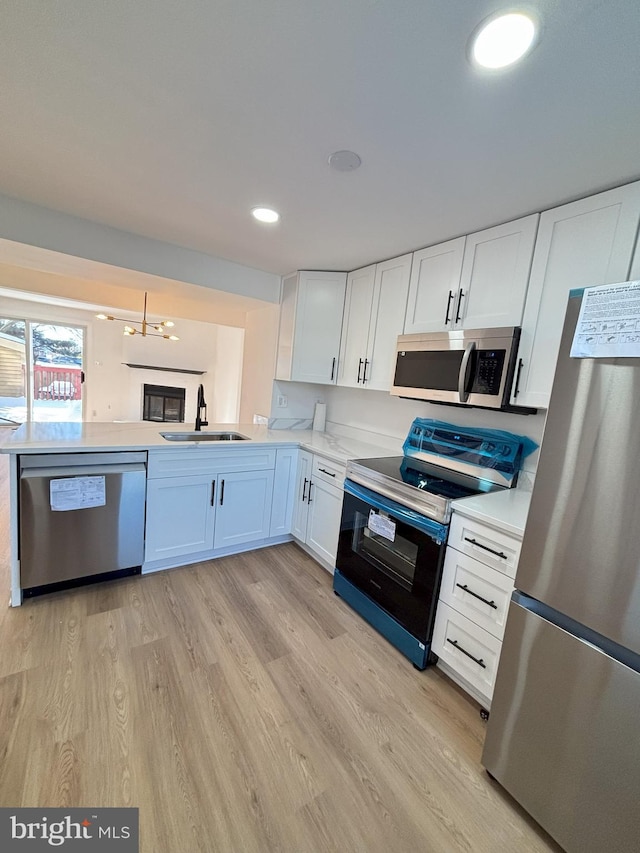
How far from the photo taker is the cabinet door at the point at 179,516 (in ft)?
7.33

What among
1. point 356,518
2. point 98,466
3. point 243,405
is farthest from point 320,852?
point 243,405

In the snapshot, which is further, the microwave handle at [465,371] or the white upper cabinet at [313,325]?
the white upper cabinet at [313,325]

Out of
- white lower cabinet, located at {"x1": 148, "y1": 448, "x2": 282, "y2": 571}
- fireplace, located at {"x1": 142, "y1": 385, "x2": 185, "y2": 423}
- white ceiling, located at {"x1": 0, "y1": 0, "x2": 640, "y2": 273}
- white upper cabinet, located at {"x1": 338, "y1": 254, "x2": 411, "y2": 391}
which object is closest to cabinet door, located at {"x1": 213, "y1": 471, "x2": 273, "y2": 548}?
white lower cabinet, located at {"x1": 148, "y1": 448, "x2": 282, "y2": 571}

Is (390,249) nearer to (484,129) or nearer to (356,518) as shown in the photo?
(484,129)

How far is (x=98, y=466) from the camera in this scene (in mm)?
2008

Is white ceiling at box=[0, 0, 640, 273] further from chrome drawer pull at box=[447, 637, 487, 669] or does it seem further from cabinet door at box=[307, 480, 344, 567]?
chrome drawer pull at box=[447, 637, 487, 669]

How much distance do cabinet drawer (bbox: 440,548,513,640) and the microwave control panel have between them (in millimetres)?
819

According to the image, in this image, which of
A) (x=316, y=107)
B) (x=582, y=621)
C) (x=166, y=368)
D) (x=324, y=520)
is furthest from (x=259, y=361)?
(x=166, y=368)

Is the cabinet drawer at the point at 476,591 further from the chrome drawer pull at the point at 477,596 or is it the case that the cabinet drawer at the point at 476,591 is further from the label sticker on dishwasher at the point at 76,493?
the label sticker on dishwasher at the point at 76,493

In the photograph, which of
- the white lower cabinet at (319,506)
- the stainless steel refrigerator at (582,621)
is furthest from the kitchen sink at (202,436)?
the stainless steel refrigerator at (582,621)

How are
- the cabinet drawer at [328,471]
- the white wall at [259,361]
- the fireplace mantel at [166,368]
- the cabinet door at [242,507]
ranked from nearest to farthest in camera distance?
Answer: the cabinet drawer at [328,471] → the cabinet door at [242,507] → the white wall at [259,361] → the fireplace mantel at [166,368]

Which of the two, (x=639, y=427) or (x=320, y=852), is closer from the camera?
(x=639, y=427)

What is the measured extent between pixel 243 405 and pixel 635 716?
335cm

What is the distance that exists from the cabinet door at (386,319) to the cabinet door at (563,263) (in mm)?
841
